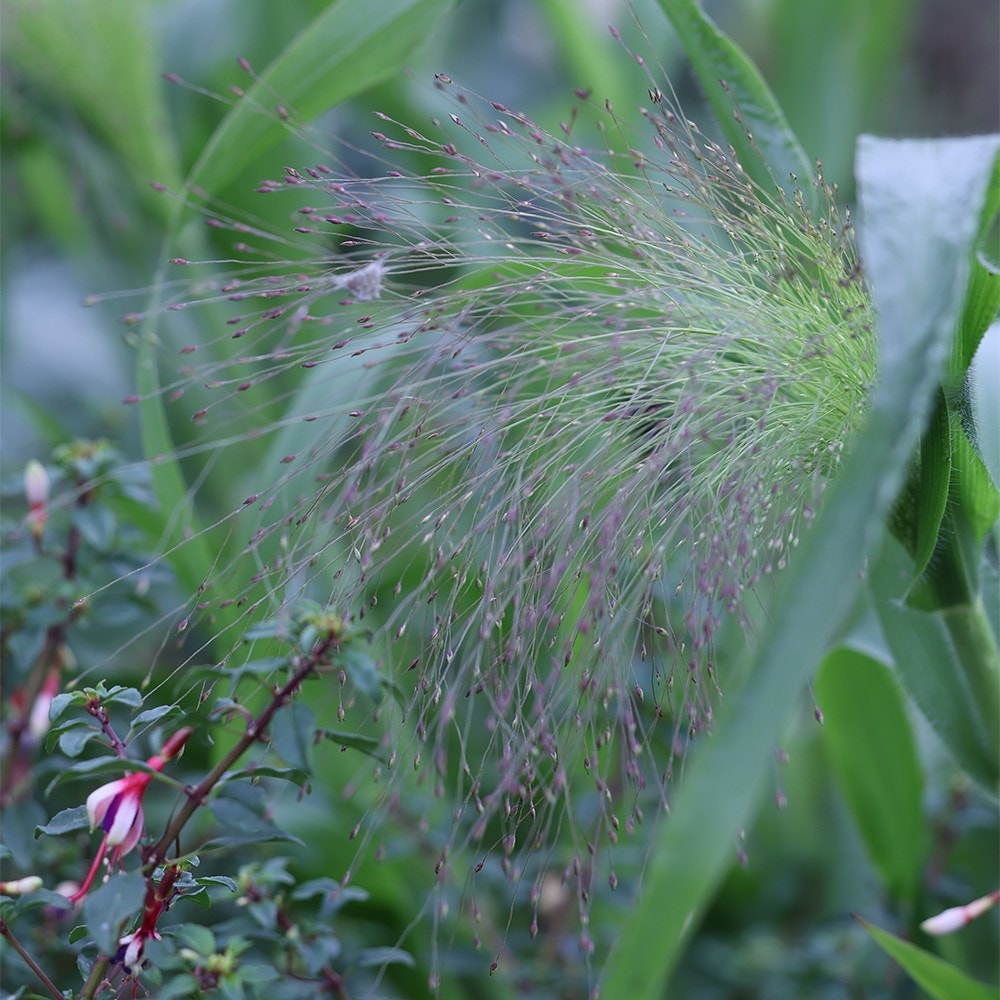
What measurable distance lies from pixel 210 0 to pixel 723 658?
2.98 feet

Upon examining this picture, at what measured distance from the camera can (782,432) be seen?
Answer: 0.52m

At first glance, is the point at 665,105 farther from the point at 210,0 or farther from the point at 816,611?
the point at 210,0

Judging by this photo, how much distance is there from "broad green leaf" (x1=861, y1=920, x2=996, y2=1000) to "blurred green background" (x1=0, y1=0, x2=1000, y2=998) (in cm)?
18

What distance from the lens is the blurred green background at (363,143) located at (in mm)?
844

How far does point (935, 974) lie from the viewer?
21.7 inches

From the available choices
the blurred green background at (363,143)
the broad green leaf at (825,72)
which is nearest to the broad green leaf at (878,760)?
the blurred green background at (363,143)

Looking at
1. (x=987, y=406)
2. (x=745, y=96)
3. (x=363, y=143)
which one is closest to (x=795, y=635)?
(x=987, y=406)

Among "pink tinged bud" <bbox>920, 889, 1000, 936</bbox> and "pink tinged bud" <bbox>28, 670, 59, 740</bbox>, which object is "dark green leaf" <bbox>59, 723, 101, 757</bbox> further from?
"pink tinged bud" <bbox>920, 889, 1000, 936</bbox>

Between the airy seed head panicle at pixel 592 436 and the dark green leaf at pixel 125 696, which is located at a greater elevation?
the airy seed head panicle at pixel 592 436

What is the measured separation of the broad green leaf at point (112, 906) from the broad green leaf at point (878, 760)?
453 millimetres

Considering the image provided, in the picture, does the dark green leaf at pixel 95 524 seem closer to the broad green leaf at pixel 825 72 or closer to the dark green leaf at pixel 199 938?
the dark green leaf at pixel 199 938

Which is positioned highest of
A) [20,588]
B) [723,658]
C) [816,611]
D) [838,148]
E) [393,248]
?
[838,148]

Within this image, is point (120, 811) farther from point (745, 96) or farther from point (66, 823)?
point (745, 96)

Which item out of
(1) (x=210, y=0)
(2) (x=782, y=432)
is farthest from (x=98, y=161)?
(2) (x=782, y=432)
